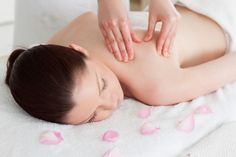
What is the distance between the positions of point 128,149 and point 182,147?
150 millimetres

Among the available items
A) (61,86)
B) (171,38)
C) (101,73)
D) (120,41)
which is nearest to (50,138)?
(61,86)

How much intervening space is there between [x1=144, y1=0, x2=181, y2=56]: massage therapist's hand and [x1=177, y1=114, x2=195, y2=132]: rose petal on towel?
229 mm

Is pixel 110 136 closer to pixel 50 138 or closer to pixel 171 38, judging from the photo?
pixel 50 138

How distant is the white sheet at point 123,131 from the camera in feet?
3.57

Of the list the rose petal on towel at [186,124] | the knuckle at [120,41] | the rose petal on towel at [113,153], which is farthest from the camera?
the knuckle at [120,41]

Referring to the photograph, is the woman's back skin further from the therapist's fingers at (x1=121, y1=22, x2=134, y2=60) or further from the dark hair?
the dark hair

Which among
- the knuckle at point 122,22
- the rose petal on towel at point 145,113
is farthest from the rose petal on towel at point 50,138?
the knuckle at point 122,22

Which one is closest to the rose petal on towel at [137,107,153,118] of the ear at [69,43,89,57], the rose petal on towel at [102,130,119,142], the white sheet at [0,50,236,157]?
the white sheet at [0,50,236,157]

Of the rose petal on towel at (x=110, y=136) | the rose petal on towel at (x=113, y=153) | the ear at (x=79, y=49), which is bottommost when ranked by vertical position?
the rose petal on towel at (x=110, y=136)

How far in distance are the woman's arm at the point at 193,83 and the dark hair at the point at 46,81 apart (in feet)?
0.83

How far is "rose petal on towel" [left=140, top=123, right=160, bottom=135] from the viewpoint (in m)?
1.15

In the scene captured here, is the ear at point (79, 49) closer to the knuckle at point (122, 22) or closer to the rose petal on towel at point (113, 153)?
the knuckle at point (122, 22)

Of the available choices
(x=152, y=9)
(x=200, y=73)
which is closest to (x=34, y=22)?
(x=152, y=9)

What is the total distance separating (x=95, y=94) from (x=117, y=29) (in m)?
0.21
